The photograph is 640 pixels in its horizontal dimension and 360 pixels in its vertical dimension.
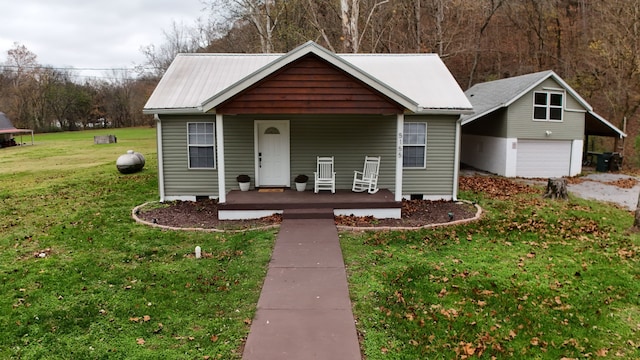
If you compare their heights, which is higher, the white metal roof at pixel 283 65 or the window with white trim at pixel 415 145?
the white metal roof at pixel 283 65

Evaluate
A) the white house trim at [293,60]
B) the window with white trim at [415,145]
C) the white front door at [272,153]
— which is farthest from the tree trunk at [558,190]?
the white front door at [272,153]

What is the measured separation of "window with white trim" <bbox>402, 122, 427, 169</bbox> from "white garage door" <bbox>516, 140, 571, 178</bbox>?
8.23m

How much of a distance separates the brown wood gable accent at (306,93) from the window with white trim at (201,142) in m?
2.53

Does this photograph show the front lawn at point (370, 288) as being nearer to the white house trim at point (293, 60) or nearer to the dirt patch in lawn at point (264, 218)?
the dirt patch in lawn at point (264, 218)

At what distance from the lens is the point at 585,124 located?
20797 mm

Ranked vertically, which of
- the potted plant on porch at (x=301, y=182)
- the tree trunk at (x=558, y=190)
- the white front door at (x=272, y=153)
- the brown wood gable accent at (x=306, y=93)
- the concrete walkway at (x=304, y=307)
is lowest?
the concrete walkway at (x=304, y=307)

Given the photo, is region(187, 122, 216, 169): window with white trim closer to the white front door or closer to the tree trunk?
the white front door

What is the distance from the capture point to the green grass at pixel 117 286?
16.2 ft

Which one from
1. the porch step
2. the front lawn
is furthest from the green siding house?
the front lawn

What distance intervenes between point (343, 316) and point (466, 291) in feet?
6.61

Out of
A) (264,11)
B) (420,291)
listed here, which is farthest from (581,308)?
(264,11)

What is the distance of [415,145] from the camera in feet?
42.4

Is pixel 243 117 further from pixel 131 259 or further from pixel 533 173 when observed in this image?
pixel 533 173

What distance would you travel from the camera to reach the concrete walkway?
4.77 m
